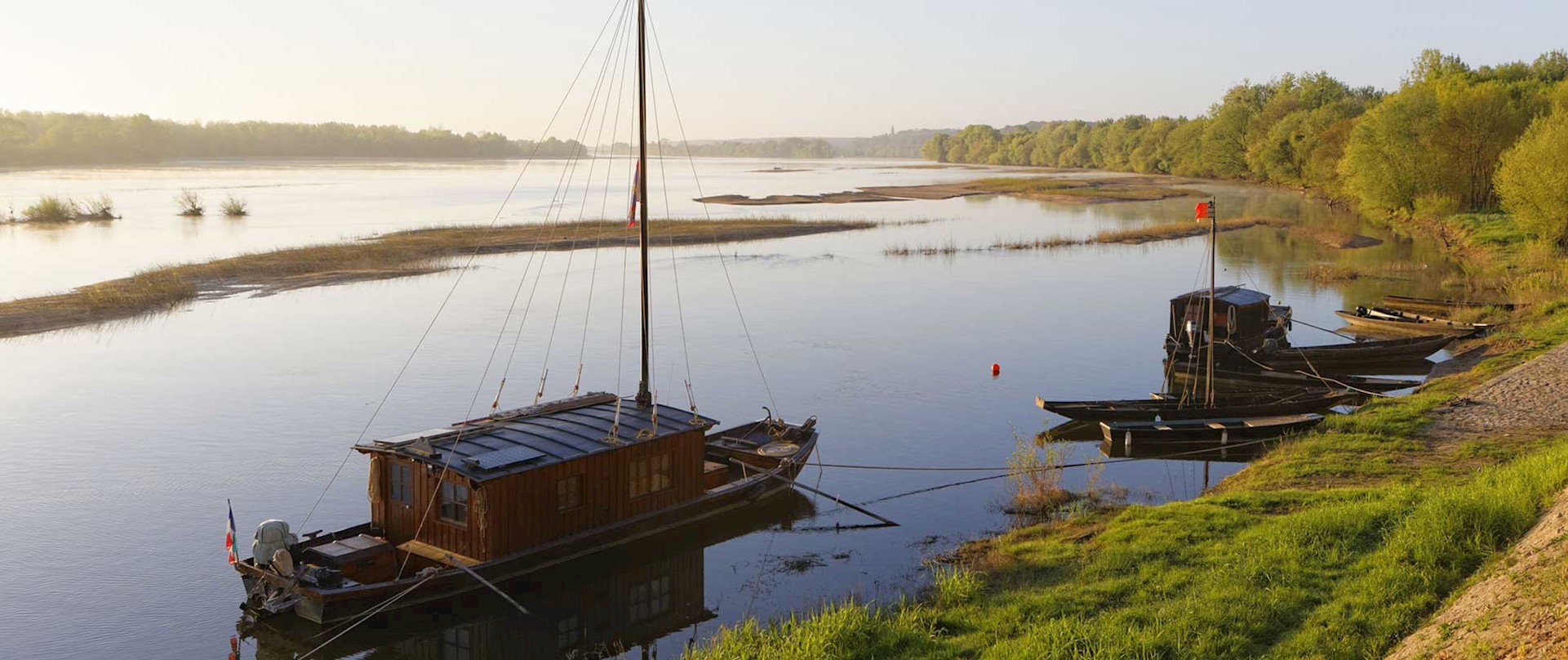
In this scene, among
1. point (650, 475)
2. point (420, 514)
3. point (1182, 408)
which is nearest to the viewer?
point (420, 514)

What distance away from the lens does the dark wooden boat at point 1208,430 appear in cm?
2973

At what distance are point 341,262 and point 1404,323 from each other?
2227 inches

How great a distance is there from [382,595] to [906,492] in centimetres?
1244

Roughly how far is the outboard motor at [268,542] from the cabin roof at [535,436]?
2.13m

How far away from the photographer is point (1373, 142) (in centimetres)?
8306

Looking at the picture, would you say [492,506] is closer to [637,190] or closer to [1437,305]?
[637,190]

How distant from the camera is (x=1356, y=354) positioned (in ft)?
131

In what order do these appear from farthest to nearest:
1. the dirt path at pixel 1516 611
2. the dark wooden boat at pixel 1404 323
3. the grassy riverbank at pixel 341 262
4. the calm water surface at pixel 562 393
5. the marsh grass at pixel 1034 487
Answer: the grassy riverbank at pixel 341 262 → the dark wooden boat at pixel 1404 323 → the marsh grass at pixel 1034 487 → the calm water surface at pixel 562 393 → the dirt path at pixel 1516 611

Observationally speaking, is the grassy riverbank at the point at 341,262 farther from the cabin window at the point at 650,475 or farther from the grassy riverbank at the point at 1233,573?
the grassy riverbank at the point at 1233,573

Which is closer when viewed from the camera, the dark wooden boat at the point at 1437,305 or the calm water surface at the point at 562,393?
the calm water surface at the point at 562,393

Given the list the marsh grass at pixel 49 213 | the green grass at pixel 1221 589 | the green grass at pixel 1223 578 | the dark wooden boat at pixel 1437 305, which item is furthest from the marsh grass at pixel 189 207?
the green grass at pixel 1221 589

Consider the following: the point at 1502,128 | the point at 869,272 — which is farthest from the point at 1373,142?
the point at 869,272

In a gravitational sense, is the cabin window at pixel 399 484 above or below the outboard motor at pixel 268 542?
above

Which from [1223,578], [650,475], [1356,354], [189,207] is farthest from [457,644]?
[189,207]
